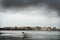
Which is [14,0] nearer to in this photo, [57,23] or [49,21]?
[49,21]

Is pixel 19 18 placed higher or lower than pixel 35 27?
higher

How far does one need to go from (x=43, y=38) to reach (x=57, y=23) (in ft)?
1.33

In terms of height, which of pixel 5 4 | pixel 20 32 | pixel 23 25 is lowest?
pixel 20 32

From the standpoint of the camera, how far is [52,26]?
2.03 m

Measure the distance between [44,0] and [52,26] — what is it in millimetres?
539

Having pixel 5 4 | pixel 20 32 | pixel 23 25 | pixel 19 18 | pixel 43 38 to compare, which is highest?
pixel 5 4

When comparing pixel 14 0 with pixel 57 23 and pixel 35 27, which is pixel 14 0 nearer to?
pixel 35 27

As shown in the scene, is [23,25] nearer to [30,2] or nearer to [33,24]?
[33,24]

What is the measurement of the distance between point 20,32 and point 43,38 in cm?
46

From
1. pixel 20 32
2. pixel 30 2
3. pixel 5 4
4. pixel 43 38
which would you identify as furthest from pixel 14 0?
pixel 43 38

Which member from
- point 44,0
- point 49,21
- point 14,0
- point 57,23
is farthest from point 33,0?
point 57,23

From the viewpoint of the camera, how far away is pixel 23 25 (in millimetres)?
2016

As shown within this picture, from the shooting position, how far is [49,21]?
205cm

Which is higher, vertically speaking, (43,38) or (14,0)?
(14,0)
